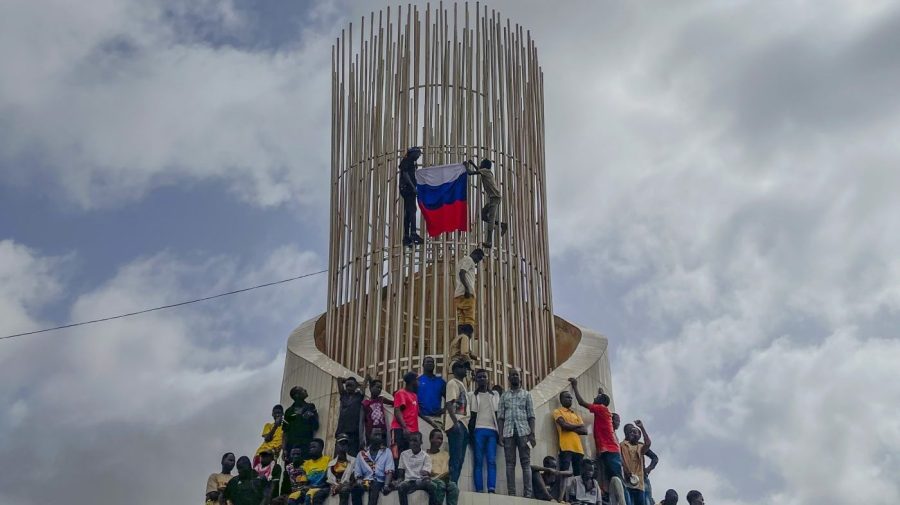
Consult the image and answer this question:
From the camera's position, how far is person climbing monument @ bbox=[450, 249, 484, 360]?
653 inches

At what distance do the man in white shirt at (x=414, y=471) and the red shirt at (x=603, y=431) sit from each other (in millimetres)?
Result: 2692

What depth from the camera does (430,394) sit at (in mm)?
15430

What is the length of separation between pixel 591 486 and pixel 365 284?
534cm

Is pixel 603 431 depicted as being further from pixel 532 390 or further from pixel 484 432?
pixel 484 432

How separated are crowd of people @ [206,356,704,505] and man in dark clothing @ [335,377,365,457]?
13 mm

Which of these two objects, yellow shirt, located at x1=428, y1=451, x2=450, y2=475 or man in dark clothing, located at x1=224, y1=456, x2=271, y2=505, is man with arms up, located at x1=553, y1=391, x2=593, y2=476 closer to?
yellow shirt, located at x1=428, y1=451, x2=450, y2=475

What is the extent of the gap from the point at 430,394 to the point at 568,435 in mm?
1947

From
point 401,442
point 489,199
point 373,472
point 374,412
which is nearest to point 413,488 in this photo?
point 373,472

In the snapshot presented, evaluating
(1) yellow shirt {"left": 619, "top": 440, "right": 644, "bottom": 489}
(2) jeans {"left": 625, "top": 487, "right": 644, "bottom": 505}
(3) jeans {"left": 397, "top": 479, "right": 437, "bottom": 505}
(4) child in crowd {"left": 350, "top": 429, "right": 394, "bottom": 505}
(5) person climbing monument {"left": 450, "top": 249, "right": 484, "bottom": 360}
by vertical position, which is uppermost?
(5) person climbing monument {"left": 450, "top": 249, "right": 484, "bottom": 360}

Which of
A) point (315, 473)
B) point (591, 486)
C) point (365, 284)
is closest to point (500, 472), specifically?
point (591, 486)

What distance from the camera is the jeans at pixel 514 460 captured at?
14.6 meters

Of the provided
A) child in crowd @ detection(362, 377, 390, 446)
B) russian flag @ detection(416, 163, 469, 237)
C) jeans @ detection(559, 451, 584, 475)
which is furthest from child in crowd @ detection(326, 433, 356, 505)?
russian flag @ detection(416, 163, 469, 237)

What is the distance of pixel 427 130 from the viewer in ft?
62.8

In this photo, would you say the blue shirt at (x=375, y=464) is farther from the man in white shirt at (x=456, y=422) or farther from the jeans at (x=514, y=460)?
the jeans at (x=514, y=460)
